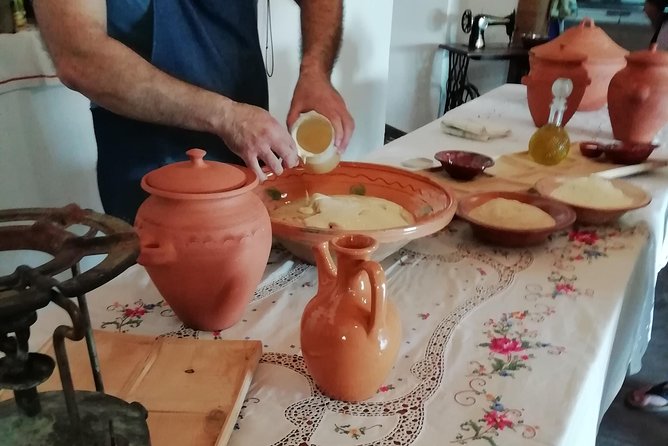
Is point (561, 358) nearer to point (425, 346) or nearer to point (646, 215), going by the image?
point (425, 346)

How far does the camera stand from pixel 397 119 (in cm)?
392

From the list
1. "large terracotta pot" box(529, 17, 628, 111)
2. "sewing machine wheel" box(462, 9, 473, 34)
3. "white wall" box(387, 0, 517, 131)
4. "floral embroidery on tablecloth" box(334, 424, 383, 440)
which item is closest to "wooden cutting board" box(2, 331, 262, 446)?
"floral embroidery on tablecloth" box(334, 424, 383, 440)

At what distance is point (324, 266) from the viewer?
26.0 inches

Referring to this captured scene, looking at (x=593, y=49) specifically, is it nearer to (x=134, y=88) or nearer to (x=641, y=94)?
(x=641, y=94)

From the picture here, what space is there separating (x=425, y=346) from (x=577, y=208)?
50 cm

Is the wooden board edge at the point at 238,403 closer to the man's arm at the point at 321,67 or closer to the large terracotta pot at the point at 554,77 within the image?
the man's arm at the point at 321,67

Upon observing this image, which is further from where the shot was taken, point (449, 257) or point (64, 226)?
point (449, 257)

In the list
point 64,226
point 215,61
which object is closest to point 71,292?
point 64,226

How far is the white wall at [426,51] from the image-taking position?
3.65 m

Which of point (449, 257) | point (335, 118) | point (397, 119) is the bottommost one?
point (397, 119)

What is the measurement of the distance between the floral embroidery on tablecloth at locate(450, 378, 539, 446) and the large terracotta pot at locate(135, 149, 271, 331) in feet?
0.93

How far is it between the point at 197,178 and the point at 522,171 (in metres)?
0.87

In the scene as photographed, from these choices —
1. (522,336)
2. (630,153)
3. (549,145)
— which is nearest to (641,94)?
(630,153)

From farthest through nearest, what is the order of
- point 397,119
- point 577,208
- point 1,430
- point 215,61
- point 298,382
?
point 397,119
point 215,61
point 577,208
point 298,382
point 1,430
